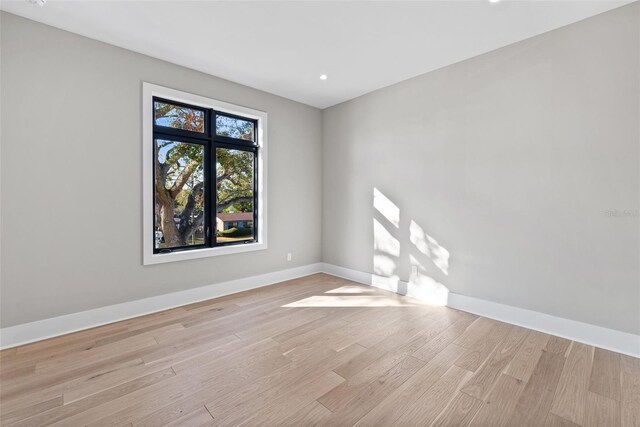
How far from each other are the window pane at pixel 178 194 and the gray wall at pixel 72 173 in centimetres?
25

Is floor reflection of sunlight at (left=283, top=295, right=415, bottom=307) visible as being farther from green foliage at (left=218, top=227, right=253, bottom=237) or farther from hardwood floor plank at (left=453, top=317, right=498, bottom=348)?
green foliage at (left=218, top=227, right=253, bottom=237)

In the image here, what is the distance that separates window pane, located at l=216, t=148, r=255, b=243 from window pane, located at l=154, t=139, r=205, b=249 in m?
0.24

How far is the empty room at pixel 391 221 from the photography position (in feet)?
6.38

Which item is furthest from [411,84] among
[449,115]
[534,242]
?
[534,242]

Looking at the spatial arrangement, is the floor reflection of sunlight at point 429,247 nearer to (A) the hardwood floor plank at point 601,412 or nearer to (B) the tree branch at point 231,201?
(A) the hardwood floor plank at point 601,412

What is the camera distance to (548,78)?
2734 millimetres

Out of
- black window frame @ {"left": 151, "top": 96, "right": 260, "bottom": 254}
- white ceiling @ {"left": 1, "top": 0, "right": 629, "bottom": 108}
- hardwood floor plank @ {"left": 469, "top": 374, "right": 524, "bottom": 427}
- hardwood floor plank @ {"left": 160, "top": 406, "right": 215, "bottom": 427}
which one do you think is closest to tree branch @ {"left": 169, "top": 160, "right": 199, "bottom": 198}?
black window frame @ {"left": 151, "top": 96, "right": 260, "bottom": 254}

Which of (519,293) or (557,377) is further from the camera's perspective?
(519,293)

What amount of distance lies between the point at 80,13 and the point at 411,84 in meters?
3.54

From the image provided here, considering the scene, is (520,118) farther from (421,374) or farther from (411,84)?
(421,374)

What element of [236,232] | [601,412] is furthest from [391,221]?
[601,412]

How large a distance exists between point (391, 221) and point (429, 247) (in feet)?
2.14

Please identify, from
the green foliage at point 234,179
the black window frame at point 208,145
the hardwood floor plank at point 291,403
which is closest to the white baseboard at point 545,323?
the hardwood floor plank at point 291,403

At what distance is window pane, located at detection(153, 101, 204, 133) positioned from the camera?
3348mm
